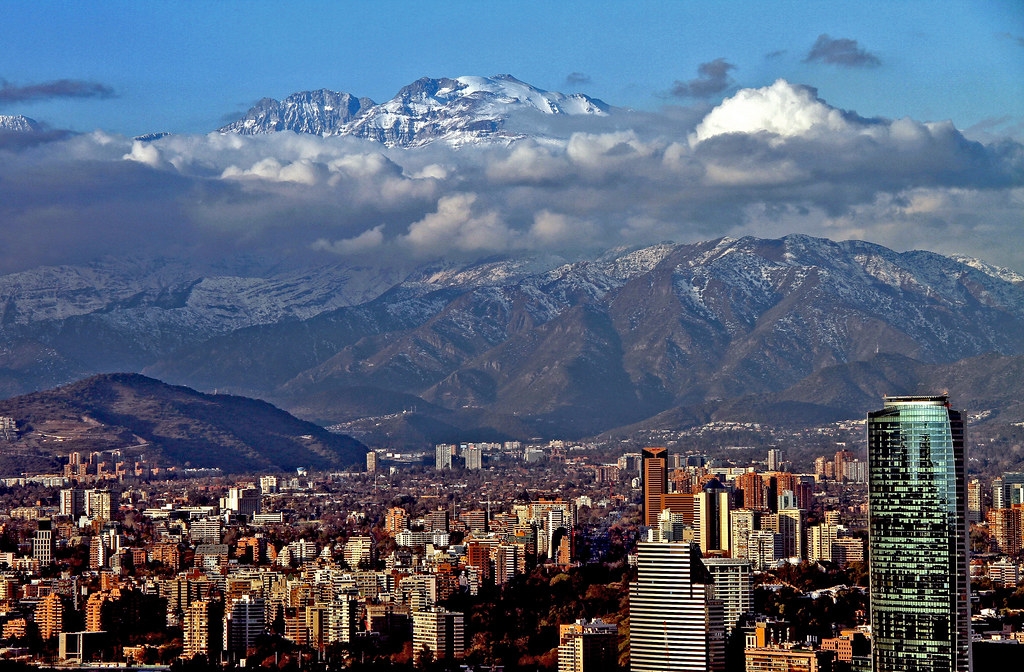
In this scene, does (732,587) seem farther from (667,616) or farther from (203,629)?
(203,629)

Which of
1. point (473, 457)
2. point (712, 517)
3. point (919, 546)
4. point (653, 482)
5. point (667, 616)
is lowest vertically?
point (667, 616)

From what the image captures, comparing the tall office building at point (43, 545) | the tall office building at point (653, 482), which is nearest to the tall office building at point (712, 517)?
the tall office building at point (653, 482)

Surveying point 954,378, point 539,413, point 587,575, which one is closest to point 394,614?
point 587,575

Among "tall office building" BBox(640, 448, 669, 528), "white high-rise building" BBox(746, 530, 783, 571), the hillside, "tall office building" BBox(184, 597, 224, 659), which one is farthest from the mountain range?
"tall office building" BBox(184, 597, 224, 659)

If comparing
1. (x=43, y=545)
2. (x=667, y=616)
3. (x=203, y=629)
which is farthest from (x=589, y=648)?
(x=43, y=545)

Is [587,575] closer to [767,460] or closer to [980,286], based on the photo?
[767,460]

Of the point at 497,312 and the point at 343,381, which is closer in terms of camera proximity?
the point at 343,381

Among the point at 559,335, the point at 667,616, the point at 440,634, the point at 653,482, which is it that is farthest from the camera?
the point at 559,335
